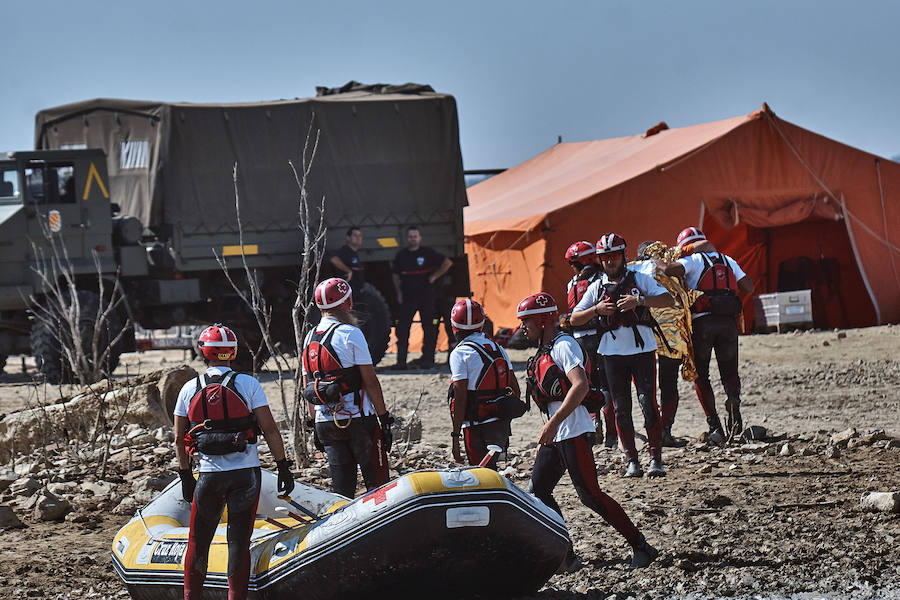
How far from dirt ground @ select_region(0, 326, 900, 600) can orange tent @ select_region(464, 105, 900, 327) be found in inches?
284

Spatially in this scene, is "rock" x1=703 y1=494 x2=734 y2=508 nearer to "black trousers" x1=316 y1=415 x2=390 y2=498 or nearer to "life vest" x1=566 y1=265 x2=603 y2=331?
"life vest" x1=566 y1=265 x2=603 y2=331

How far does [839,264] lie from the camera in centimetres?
2009

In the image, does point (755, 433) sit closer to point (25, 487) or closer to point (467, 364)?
point (467, 364)

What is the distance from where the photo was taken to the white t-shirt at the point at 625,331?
7641 mm

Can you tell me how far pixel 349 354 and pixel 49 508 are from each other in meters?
2.74

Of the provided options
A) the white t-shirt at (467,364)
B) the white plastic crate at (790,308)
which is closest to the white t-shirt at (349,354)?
the white t-shirt at (467,364)

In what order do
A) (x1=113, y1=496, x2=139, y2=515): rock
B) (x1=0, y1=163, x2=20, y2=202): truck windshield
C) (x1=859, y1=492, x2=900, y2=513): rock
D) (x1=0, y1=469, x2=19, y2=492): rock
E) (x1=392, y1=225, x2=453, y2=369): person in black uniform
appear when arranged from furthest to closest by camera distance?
1. (x1=392, y1=225, x2=453, y2=369): person in black uniform
2. (x1=0, y1=163, x2=20, y2=202): truck windshield
3. (x1=0, y1=469, x2=19, y2=492): rock
4. (x1=113, y1=496, x2=139, y2=515): rock
5. (x1=859, y1=492, x2=900, y2=513): rock

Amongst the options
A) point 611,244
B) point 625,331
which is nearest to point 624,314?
point 625,331

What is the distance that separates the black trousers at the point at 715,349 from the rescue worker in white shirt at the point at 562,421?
3351 millimetres

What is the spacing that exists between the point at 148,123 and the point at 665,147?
28.1 ft

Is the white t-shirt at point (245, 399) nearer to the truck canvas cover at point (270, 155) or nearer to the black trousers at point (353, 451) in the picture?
the black trousers at point (353, 451)

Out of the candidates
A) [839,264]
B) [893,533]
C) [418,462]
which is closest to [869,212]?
[839,264]

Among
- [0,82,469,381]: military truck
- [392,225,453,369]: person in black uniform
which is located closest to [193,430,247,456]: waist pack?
[0,82,469,381]: military truck

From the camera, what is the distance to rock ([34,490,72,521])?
758cm
